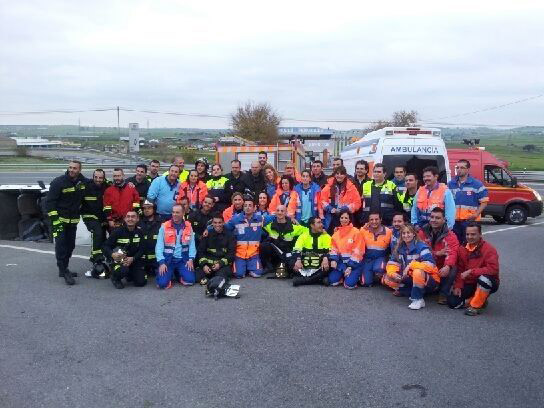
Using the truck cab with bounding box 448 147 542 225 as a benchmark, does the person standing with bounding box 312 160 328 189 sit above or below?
above

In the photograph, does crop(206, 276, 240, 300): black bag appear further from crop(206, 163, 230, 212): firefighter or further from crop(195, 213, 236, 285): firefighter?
crop(206, 163, 230, 212): firefighter

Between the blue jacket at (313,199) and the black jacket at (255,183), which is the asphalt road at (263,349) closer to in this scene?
the blue jacket at (313,199)

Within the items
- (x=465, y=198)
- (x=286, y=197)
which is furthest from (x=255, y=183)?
(x=465, y=198)

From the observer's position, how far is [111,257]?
7484 mm

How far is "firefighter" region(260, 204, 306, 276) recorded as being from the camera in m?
8.14

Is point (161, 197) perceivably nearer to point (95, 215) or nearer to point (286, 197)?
point (95, 215)

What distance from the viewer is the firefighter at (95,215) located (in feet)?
26.2

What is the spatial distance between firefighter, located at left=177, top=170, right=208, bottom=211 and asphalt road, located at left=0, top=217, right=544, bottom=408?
1.88 m

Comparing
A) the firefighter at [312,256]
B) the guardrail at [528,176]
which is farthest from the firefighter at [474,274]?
the guardrail at [528,176]

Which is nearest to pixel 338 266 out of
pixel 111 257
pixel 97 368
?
pixel 111 257

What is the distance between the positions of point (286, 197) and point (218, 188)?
4.27 ft

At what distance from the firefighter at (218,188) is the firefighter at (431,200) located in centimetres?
332

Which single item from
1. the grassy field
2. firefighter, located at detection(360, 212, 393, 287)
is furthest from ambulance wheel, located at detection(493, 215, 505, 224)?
the grassy field

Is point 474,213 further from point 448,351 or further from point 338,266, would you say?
point 448,351
